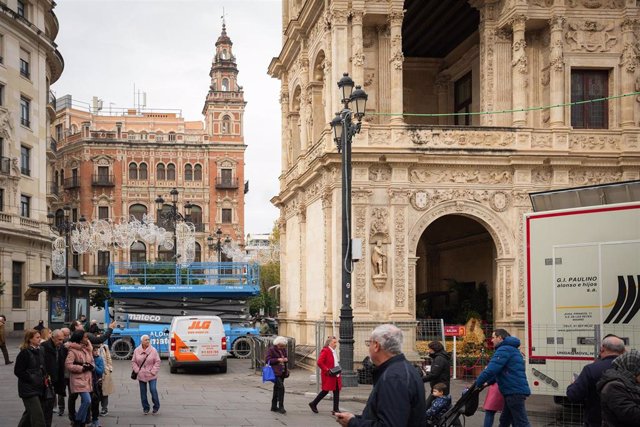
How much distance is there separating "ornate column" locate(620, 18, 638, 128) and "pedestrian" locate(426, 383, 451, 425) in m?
17.2

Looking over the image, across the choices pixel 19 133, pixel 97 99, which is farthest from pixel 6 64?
pixel 97 99

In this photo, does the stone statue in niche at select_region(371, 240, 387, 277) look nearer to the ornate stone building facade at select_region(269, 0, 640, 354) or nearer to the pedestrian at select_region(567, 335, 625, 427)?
the ornate stone building facade at select_region(269, 0, 640, 354)

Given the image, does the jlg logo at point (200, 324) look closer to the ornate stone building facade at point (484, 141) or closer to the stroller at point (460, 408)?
the ornate stone building facade at point (484, 141)

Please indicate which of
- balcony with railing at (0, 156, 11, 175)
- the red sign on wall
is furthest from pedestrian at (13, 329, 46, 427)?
balcony with railing at (0, 156, 11, 175)

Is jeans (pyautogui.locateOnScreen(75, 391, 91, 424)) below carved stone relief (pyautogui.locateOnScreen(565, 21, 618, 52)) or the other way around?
below

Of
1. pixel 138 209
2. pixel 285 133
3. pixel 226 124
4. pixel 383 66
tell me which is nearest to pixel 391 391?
pixel 383 66

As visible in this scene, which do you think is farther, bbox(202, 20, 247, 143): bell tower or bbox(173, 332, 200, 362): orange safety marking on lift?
bbox(202, 20, 247, 143): bell tower

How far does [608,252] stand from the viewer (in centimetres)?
1475

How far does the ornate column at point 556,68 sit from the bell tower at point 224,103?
215 feet

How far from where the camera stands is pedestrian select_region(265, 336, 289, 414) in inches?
689

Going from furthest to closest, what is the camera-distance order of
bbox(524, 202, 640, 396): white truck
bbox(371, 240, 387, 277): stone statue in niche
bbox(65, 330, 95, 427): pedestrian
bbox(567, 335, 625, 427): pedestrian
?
bbox(371, 240, 387, 277): stone statue in niche, bbox(524, 202, 640, 396): white truck, bbox(65, 330, 95, 427): pedestrian, bbox(567, 335, 625, 427): pedestrian

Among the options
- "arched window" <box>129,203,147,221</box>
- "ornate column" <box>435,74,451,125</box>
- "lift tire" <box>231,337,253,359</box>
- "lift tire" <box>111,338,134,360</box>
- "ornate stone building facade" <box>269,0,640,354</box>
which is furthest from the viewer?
"arched window" <box>129,203,147,221</box>

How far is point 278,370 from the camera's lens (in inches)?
696

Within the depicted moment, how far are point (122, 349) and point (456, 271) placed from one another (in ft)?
43.3
